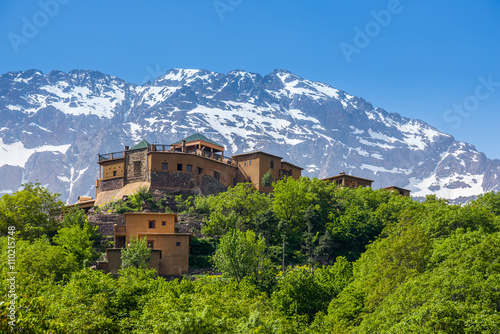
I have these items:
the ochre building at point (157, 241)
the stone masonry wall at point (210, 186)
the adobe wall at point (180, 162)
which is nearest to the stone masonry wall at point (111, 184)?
the adobe wall at point (180, 162)

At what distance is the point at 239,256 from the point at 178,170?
1186 inches

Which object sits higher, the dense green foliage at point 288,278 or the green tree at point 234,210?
the green tree at point 234,210

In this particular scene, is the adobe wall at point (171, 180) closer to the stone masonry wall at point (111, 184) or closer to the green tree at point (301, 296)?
the stone masonry wall at point (111, 184)

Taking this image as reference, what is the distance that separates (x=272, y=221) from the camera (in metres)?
77.4

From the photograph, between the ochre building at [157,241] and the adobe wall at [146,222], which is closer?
the ochre building at [157,241]

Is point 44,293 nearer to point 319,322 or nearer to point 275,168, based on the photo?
point 319,322

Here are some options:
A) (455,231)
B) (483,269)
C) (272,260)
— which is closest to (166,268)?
(272,260)

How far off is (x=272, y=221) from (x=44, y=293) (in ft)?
122

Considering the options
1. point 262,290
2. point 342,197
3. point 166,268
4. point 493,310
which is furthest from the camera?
point 342,197

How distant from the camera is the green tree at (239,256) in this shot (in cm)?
6241

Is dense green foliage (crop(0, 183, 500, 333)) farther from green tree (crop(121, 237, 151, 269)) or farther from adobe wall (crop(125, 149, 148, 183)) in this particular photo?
adobe wall (crop(125, 149, 148, 183))

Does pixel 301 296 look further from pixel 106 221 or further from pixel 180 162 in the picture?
pixel 180 162

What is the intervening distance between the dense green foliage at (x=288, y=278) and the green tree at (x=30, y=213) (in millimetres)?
253

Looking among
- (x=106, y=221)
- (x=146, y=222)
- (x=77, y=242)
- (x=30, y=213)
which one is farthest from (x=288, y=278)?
(x=30, y=213)
